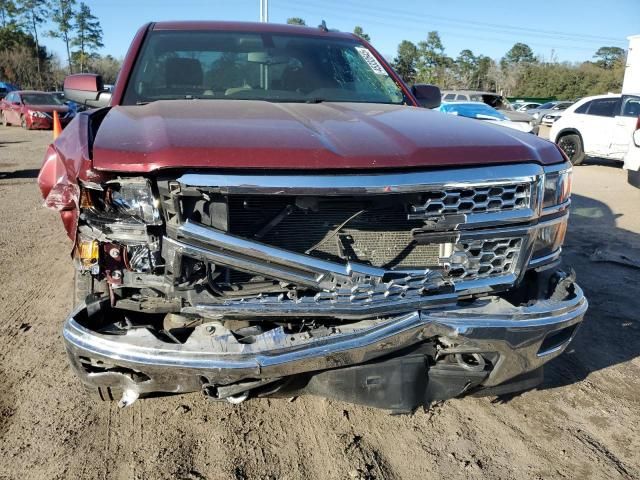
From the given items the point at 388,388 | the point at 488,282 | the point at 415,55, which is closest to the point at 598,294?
the point at 488,282

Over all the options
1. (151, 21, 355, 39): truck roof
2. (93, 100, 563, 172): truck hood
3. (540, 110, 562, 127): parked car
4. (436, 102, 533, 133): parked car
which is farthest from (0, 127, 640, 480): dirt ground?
(540, 110, 562, 127): parked car

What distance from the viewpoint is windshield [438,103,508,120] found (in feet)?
47.9

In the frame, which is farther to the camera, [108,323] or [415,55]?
[415,55]

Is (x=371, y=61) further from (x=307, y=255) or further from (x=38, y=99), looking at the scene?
(x=38, y=99)

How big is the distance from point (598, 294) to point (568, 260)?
2.92 ft

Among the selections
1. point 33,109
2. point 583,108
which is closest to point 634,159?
point 583,108

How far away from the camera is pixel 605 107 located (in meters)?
12.8

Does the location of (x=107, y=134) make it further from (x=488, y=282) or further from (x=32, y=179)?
(x=32, y=179)

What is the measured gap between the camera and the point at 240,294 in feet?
7.21

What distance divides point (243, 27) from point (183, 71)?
0.74m

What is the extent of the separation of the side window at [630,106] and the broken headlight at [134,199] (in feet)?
42.8

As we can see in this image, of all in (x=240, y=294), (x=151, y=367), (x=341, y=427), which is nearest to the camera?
(x=151, y=367)

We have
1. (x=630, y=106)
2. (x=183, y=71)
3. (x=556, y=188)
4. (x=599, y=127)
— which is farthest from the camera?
(x=599, y=127)

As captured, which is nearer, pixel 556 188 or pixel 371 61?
pixel 556 188
